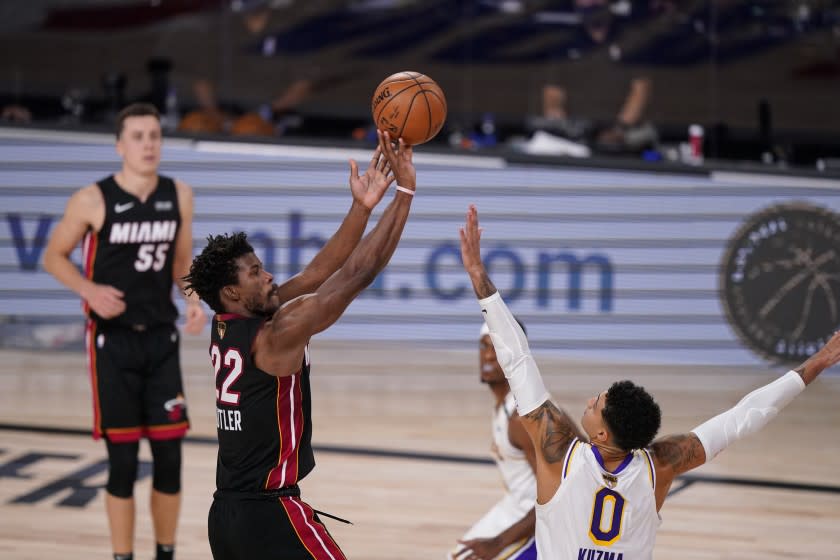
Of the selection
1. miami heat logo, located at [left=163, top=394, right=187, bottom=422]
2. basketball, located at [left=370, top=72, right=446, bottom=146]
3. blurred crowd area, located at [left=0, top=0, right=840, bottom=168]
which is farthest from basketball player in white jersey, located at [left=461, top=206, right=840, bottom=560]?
blurred crowd area, located at [left=0, top=0, right=840, bottom=168]

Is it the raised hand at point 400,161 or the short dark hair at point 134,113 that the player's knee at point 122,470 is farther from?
the raised hand at point 400,161

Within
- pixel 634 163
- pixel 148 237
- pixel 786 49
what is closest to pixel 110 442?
pixel 148 237

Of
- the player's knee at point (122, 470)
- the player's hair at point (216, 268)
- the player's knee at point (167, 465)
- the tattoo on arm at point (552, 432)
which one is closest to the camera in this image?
the tattoo on arm at point (552, 432)

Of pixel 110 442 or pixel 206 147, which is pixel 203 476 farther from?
pixel 206 147

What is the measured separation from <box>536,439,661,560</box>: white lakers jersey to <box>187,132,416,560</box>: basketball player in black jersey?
2.51ft

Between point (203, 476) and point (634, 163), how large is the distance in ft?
12.7

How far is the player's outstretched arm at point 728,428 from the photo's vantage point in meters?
4.30

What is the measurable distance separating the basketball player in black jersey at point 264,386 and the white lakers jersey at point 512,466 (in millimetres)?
1344

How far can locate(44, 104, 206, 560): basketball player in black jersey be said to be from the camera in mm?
6059

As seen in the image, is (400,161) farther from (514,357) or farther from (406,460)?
(406,460)

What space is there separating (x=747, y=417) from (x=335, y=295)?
135cm

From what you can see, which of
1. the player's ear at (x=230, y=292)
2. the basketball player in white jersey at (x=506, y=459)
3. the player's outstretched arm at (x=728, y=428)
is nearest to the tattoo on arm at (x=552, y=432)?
the player's outstretched arm at (x=728, y=428)

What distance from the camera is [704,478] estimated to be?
775 centimetres

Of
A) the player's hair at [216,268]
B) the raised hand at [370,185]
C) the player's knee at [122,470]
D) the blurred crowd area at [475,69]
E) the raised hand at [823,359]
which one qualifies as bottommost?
the player's knee at [122,470]
